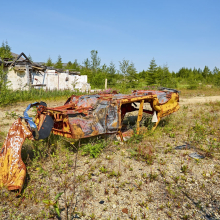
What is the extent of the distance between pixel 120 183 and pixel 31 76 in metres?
15.6

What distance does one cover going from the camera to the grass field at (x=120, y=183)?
2.53m

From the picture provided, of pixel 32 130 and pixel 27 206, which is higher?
pixel 32 130

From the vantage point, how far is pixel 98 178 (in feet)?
10.9

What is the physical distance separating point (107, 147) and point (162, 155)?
135 centimetres

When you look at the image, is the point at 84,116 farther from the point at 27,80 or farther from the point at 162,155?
the point at 27,80

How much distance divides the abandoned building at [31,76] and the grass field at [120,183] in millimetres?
9550

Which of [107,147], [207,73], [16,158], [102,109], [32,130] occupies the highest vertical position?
[207,73]

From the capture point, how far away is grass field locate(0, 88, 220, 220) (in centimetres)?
253

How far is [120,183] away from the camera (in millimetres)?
3193

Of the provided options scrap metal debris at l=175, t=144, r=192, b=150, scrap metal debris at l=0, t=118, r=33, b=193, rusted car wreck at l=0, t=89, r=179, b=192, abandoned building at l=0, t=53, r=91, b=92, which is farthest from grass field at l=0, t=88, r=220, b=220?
abandoned building at l=0, t=53, r=91, b=92

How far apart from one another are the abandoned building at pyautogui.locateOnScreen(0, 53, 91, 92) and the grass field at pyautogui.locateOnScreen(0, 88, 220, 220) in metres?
9.55

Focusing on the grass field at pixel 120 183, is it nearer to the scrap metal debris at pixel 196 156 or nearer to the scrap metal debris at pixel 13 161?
the scrap metal debris at pixel 196 156

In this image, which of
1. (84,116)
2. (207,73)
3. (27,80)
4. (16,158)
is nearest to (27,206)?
(16,158)

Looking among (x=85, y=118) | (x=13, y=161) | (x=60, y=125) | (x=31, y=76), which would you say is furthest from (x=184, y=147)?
(x=31, y=76)
